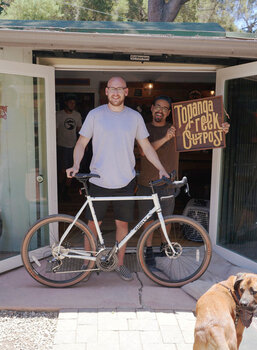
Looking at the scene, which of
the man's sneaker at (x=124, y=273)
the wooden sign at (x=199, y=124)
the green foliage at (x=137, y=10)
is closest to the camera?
the man's sneaker at (x=124, y=273)

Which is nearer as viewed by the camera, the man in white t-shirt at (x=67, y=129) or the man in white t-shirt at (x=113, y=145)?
the man in white t-shirt at (x=113, y=145)

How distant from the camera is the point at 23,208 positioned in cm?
433

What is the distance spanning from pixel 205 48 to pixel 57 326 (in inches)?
110

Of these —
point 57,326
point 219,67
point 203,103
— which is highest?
point 219,67

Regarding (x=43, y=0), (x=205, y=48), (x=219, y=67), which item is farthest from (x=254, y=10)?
(x=205, y=48)

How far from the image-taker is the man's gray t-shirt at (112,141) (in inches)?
142

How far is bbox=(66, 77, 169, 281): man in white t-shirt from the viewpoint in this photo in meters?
3.60

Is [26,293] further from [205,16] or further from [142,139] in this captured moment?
[205,16]

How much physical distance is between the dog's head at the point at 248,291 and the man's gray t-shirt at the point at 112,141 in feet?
5.62

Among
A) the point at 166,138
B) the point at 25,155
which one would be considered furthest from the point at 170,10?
the point at 25,155

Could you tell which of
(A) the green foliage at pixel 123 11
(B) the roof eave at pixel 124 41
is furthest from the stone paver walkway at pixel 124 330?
(A) the green foliage at pixel 123 11

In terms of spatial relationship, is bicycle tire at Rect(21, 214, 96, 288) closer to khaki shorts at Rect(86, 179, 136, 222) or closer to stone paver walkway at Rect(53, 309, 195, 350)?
khaki shorts at Rect(86, 179, 136, 222)

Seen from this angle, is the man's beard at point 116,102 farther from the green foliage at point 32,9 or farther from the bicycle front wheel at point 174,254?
the green foliage at point 32,9

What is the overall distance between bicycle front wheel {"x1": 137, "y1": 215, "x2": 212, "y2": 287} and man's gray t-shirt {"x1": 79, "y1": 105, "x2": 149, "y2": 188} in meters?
0.62
